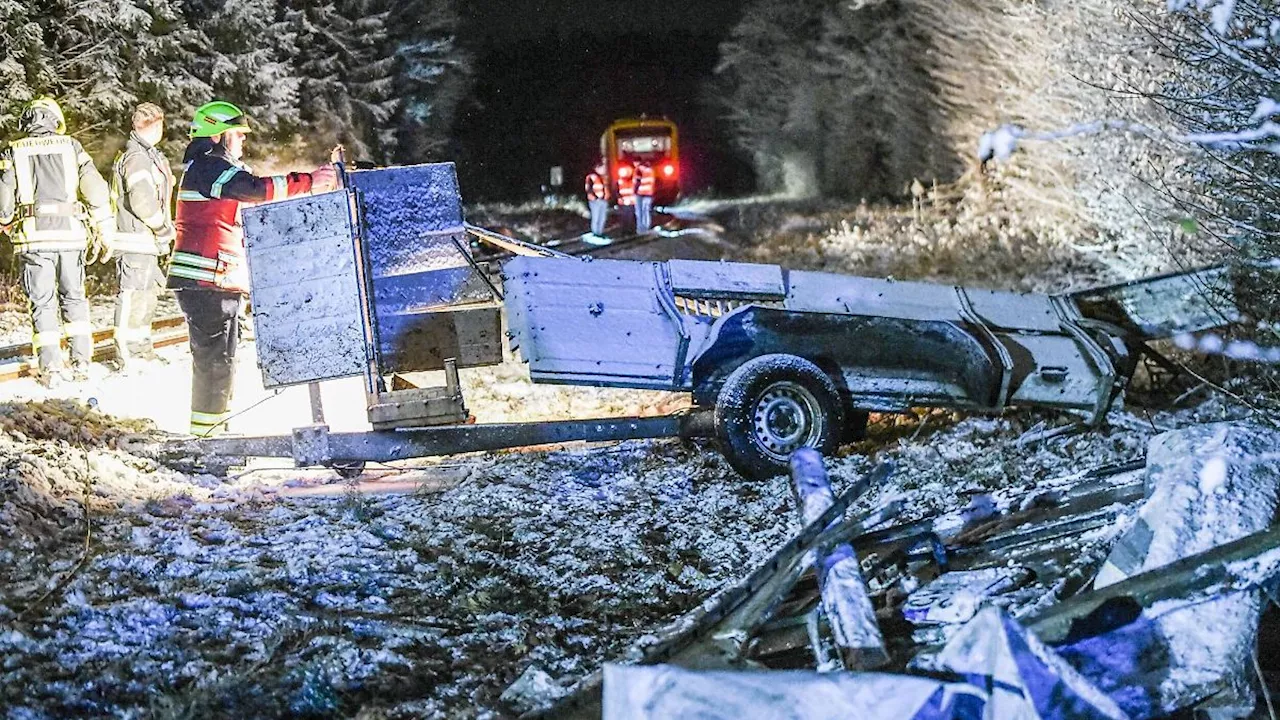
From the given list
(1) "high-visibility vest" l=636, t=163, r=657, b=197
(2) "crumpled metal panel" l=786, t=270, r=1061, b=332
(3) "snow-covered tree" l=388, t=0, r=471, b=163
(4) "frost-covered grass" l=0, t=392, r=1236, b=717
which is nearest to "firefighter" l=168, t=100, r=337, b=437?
(4) "frost-covered grass" l=0, t=392, r=1236, b=717

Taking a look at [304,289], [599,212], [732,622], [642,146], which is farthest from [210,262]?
[642,146]

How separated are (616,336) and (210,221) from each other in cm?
282

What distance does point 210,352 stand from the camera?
6887 millimetres

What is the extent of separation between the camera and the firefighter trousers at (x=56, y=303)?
784cm

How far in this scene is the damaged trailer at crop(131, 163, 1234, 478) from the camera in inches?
232

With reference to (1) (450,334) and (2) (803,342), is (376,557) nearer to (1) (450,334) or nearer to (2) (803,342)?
(1) (450,334)

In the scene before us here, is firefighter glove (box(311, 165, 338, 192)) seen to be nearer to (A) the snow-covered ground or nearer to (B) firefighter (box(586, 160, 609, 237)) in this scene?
(A) the snow-covered ground

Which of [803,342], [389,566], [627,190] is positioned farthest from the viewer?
[627,190]

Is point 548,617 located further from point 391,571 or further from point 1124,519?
point 1124,519

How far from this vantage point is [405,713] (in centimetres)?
358

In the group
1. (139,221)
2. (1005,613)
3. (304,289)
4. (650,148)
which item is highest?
(650,148)

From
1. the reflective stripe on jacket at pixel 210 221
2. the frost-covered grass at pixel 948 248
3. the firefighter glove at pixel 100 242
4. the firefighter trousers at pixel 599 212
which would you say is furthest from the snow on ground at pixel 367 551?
the firefighter trousers at pixel 599 212

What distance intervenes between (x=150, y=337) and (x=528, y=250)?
4.03 meters

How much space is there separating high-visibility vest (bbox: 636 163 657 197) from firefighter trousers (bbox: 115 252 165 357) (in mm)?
16896
